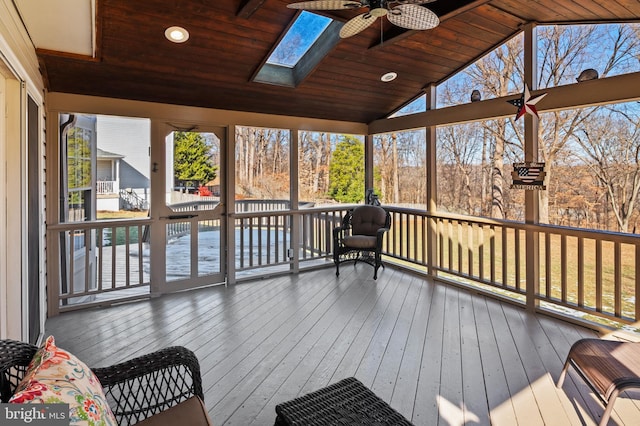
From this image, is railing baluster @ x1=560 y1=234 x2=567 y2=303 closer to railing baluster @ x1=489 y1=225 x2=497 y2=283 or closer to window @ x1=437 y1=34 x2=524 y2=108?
railing baluster @ x1=489 y1=225 x2=497 y2=283

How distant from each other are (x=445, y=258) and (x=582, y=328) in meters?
1.84

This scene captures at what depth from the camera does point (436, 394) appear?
2330mm

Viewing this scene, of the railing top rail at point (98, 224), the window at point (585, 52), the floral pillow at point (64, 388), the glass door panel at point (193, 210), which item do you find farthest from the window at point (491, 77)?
the floral pillow at point (64, 388)

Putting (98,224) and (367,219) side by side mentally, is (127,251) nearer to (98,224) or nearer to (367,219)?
(98,224)

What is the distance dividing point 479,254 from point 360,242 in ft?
5.13

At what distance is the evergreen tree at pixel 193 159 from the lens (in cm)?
452

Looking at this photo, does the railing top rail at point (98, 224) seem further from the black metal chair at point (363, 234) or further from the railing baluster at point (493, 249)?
the railing baluster at point (493, 249)

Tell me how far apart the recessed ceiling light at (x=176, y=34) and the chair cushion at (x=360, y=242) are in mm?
3224

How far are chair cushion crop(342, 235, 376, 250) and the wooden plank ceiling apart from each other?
6.43 feet

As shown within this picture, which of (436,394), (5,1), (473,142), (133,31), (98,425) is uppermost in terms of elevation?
(133,31)

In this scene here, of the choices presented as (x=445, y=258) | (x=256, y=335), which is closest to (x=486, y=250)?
(x=445, y=258)

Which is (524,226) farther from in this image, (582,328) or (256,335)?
(256,335)

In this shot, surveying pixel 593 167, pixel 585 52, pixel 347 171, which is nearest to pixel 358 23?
pixel 585 52

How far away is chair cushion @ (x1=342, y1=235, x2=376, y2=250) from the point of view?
5168mm
